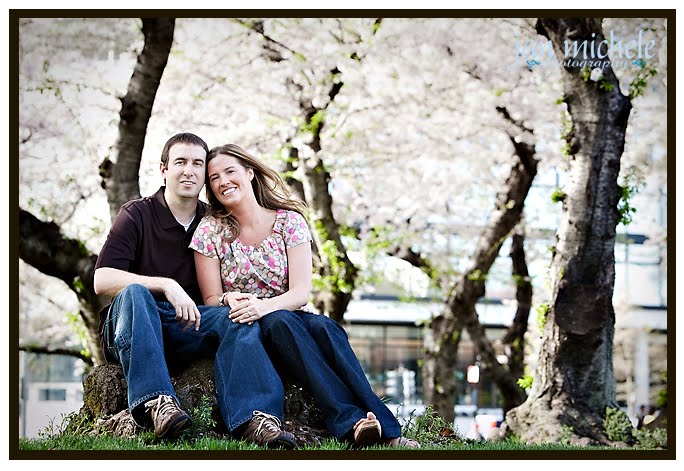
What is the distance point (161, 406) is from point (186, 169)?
1152mm

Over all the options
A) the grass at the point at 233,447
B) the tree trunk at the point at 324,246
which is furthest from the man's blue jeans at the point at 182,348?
the tree trunk at the point at 324,246

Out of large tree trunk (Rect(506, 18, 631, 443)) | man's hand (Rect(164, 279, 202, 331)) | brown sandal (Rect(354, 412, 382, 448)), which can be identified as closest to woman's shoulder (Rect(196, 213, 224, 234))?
man's hand (Rect(164, 279, 202, 331))

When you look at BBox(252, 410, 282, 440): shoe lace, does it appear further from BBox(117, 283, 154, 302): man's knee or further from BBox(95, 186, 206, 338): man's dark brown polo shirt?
BBox(95, 186, 206, 338): man's dark brown polo shirt

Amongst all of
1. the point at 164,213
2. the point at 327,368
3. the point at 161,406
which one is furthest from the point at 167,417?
the point at 164,213

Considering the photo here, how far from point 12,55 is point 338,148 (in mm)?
7423

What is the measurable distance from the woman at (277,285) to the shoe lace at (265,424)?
10.4 inches

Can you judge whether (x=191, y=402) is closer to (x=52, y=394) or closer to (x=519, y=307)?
(x=519, y=307)

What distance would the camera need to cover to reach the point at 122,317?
4062mm

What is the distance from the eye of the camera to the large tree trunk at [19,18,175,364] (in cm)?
698

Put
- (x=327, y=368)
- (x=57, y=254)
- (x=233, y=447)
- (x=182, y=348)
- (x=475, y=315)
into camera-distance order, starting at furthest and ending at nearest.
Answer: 1. (x=475, y=315)
2. (x=57, y=254)
3. (x=182, y=348)
4. (x=327, y=368)
5. (x=233, y=447)

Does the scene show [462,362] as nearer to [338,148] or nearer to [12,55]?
[338,148]

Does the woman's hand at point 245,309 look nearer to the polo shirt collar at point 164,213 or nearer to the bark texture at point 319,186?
the polo shirt collar at point 164,213

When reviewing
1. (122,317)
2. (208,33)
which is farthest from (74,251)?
(208,33)

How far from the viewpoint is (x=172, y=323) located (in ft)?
13.8
